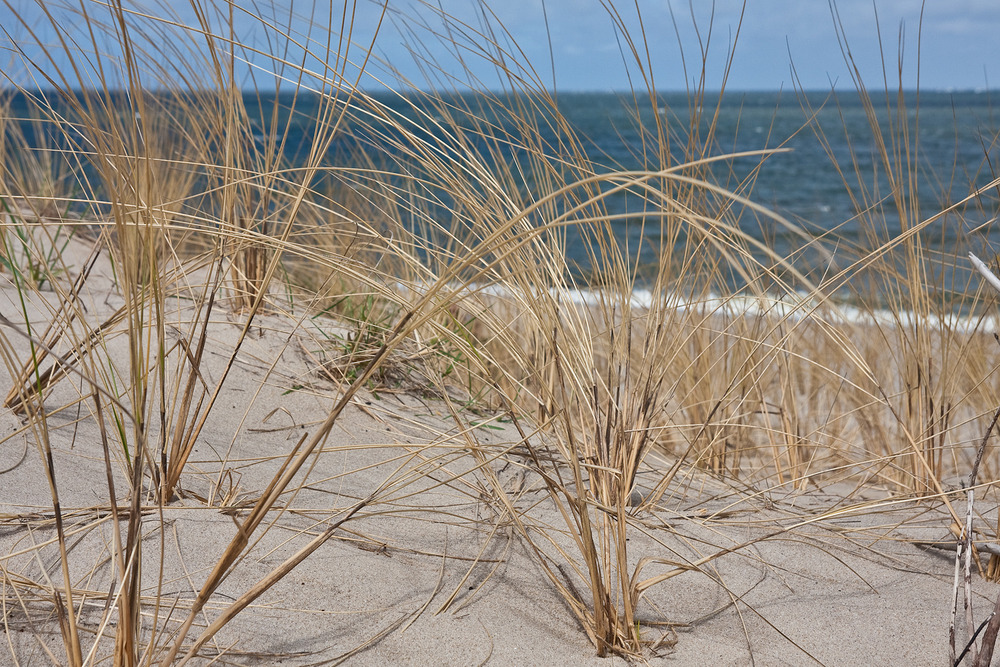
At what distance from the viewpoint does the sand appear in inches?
35.0

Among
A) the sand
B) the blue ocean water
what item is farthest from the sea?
the sand

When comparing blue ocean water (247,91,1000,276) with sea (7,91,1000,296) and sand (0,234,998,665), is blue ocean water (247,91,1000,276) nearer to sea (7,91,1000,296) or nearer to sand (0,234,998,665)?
sea (7,91,1000,296)

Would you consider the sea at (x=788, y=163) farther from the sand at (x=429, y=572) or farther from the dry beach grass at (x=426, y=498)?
the sand at (x=429, y=572)

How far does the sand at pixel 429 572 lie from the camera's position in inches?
35.0

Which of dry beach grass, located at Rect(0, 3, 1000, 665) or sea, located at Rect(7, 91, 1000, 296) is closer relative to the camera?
dry beach grass, located at Rect(0, 3, 1000, 665)

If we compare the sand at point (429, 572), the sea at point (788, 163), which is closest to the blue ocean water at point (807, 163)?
the sea at point (788, 163)

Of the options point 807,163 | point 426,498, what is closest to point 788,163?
point 807,163

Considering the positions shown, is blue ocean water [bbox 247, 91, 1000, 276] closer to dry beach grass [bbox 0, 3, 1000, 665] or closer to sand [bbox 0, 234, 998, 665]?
dry beach grass [bbox 0, 3, 1000, 665]

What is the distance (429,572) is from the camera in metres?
1.04

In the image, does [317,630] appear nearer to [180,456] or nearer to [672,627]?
[180,456]

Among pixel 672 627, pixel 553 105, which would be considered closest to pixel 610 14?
Answer: pixel 553 105

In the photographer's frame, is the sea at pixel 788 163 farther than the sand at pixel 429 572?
Yes

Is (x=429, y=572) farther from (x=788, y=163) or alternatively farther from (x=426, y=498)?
(x=788, y=163)

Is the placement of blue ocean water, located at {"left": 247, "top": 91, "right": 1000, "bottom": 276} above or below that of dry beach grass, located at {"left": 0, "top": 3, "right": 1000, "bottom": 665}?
above
